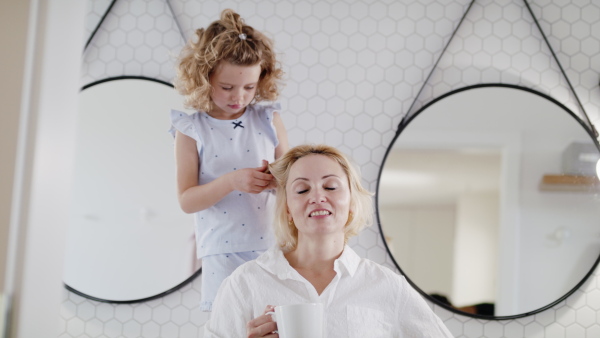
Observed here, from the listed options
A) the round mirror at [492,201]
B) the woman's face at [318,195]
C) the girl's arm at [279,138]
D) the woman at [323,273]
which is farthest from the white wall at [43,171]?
the round mirror at [492,201]

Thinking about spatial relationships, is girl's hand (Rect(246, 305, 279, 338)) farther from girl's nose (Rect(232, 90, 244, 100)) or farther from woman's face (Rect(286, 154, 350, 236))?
girl's nose (Rect(232, 90, 244, 100))

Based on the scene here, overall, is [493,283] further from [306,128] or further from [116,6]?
[116,6]

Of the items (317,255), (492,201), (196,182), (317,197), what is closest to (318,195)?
(317,197)

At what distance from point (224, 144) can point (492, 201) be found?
847 millimetres

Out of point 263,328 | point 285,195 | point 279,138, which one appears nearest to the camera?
point 263,328

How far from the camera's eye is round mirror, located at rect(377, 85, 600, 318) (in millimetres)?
2008

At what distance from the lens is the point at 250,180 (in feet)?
5.16

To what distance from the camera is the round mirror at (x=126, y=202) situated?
6.72ft

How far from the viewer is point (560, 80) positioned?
212 centimetres

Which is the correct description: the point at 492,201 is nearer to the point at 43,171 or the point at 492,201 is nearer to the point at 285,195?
the point at 285,195

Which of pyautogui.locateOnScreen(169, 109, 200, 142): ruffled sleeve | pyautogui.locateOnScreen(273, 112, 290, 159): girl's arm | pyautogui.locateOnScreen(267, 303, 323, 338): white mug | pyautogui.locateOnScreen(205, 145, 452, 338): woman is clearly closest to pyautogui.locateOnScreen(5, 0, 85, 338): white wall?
pyautogui.locateOnScreen(267, 303, 323, 338): white mug

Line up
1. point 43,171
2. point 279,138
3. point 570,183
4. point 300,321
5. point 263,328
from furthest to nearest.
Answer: point 570,183 → point 279,138 → point 263,328 → point 300,321 → point 43,171

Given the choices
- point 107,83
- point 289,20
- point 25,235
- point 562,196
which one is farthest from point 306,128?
point 25,235

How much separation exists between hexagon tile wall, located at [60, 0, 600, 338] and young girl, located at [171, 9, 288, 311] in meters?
0.38
